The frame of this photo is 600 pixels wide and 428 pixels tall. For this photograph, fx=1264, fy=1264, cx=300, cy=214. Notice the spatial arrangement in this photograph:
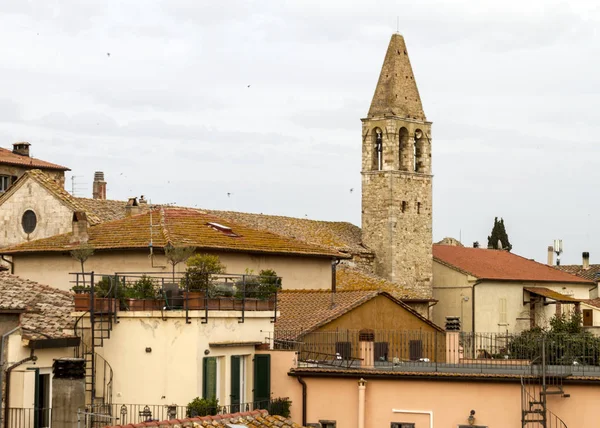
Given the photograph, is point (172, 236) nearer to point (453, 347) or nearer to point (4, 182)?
point (453, 347)

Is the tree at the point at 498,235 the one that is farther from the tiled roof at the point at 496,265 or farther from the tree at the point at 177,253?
the tree at the point at 177,253

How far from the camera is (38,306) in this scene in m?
28.8

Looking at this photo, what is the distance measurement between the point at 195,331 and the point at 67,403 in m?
4.92

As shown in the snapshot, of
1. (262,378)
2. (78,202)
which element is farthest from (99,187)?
(262,378)

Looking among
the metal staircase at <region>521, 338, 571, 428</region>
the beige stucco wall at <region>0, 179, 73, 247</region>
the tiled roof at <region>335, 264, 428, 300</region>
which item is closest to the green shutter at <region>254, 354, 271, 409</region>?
the metal staircase at <region>521, 338, 571, 428</region>

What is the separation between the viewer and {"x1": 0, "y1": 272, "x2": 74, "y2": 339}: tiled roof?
26.5m

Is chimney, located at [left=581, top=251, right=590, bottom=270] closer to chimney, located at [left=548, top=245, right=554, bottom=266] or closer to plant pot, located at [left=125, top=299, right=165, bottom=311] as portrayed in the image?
chimney, located at [left=548, top=245, right=554, bottom=266]

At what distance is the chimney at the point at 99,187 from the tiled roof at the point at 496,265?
20.2 meters

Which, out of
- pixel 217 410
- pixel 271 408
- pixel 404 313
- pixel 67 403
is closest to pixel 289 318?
pixel 404 313

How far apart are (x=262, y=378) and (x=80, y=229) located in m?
14.6

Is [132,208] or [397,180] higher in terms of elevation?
[397,180]

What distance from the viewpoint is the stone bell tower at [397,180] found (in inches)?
2840

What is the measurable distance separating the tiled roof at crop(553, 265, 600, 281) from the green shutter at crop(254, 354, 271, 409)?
59.3 metres

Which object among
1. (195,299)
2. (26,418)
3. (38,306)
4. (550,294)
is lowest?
(26,418)
